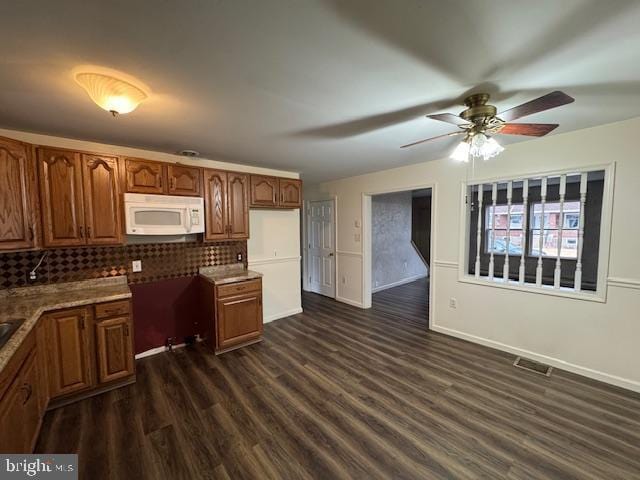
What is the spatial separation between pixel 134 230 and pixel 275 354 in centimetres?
195

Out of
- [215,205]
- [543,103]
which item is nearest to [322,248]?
[215,205]

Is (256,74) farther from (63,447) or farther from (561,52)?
(63,447)

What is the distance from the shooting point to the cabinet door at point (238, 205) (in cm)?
331

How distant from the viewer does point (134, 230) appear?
2.59m

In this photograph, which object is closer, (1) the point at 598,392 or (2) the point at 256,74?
(2) the point at 256,74

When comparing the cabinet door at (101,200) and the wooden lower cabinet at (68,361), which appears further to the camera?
the cabinet door at (101,200)

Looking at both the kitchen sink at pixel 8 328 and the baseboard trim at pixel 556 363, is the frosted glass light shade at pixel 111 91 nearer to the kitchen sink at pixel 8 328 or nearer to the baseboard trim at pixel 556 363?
the kitchen sink at pixel 8 328

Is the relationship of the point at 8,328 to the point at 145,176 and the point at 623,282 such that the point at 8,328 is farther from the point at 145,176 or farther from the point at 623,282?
the point at 623,282

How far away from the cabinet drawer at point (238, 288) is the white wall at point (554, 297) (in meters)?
2.36

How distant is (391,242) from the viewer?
239 inches

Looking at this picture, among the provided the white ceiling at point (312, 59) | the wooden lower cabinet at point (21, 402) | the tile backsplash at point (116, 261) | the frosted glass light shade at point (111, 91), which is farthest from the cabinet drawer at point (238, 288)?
the frosted glass light shade at point (111, 91)

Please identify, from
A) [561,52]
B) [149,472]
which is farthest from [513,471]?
[561,52]

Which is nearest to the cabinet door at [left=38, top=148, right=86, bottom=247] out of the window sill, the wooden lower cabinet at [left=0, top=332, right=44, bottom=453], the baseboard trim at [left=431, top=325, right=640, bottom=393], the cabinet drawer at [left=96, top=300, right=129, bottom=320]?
the cabinet drawer at [left=96, top=300, right=129, bottom=320]

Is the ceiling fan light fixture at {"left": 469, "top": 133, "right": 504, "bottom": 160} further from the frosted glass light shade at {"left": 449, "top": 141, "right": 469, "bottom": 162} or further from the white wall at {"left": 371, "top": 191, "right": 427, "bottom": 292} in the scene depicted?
the white wall at {"left": 371, "top": 191, "right": 427, "bottom": 292}
